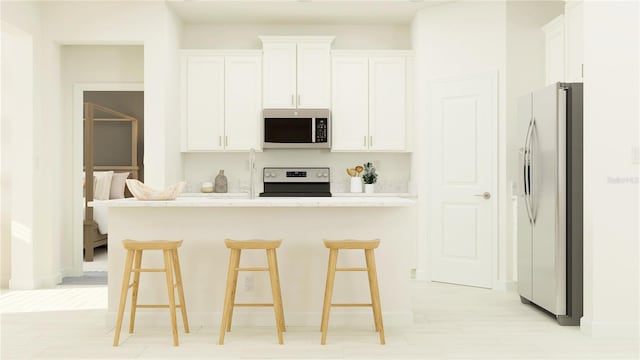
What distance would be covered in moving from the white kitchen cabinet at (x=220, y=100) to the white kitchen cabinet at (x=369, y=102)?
868 millimetres

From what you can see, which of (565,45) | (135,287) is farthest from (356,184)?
(135,287)

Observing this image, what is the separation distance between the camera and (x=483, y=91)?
5.29 m

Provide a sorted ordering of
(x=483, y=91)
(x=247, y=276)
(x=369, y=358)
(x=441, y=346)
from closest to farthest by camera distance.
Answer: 1. (x=369, y=358)
2. (x=441, y=346)
3. (x=247, y=276)
4. (x=483, y=91)

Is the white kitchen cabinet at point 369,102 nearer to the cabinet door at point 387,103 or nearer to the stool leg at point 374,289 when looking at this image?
the cabinet door at point 387,103

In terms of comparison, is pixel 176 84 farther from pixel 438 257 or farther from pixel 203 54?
pixel 438 257

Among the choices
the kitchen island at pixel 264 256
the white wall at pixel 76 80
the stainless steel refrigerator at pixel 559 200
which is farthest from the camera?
the white wall at pixel 76 80

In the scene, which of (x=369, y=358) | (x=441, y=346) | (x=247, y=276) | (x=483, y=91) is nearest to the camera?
(x=369, y=358)

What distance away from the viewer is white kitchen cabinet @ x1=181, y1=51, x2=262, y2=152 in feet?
19.4

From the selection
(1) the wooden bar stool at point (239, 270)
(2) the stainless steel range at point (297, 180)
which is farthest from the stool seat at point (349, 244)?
(2) the stainless steel range at point (297, 180)

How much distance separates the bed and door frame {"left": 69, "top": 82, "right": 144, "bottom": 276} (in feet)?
0.37

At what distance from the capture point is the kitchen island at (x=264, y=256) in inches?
149

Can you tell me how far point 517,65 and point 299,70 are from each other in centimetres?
221

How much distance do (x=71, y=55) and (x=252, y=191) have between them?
3.09 m

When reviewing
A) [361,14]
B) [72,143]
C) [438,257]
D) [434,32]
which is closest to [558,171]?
[438,257]
